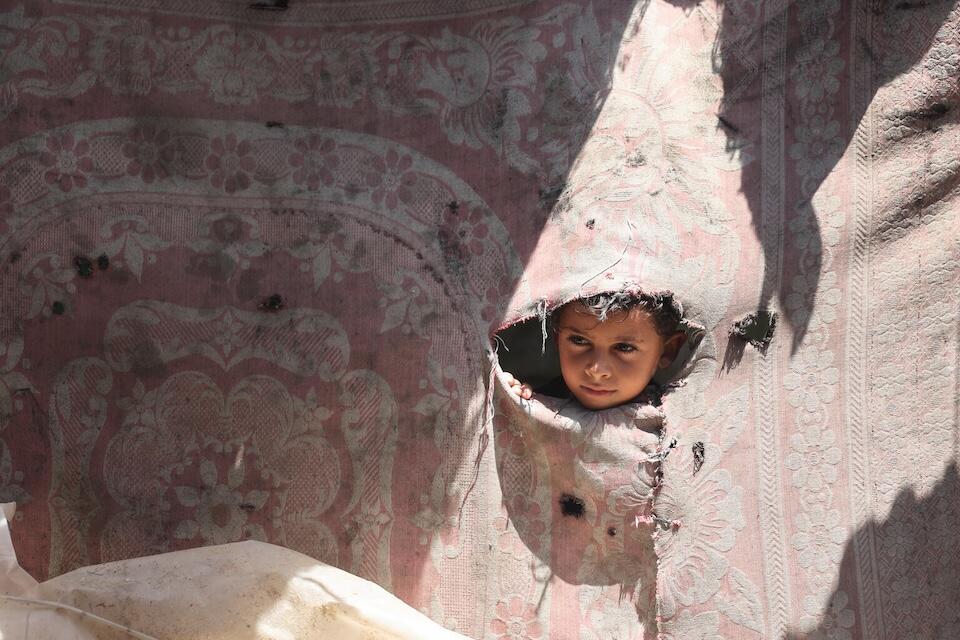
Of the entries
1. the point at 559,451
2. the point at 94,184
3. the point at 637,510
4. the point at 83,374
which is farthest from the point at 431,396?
the point at 94,184

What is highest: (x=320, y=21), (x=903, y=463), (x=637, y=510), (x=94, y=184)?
(x=320, y=21)

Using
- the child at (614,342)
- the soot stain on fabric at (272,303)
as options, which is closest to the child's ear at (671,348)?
the child at (614,342)

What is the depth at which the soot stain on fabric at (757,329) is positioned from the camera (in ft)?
8.66

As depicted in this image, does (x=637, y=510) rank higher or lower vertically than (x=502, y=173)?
lower

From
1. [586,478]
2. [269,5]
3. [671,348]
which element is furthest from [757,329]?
[269,5]

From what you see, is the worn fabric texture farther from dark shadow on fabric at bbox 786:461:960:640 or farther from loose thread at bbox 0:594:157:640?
loose thread at bbox 0:594:157:640

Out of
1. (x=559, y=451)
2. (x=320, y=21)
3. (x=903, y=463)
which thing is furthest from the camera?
(x=320, y=21)

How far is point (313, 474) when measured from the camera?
2.81 metres

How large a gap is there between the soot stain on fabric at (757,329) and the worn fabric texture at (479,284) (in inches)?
1.1

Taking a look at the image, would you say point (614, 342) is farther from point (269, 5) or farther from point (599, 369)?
point (269, 5)

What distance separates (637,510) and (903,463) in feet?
2.45

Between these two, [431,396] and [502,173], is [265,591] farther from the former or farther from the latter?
[502,173]

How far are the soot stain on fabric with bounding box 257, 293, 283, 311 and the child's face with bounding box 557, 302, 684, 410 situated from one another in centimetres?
89

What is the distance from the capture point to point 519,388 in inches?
109
